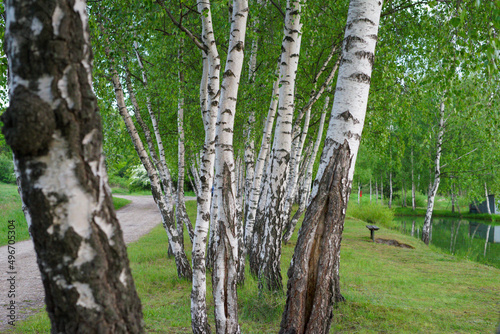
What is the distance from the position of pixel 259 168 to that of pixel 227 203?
136 inches

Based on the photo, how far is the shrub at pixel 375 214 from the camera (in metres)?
22.4

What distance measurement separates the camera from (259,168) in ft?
26.5

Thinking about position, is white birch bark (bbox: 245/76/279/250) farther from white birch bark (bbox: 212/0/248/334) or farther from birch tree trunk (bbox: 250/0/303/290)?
white birch bark (bbox: 212/0/248/334)

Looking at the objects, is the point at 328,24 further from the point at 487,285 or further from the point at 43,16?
the point at 43,16

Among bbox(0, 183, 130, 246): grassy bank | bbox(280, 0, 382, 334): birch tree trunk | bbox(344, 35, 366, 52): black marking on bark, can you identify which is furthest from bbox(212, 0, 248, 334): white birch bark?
bbox(0, 183, 130, 246): grassy bank

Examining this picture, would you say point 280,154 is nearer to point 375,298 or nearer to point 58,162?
point 375,298

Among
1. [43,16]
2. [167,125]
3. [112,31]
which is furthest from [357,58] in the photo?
[167,125]

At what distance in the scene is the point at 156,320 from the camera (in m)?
5.68

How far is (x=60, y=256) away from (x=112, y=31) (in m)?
5.31

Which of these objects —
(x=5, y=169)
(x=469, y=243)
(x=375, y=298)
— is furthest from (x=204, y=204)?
(x=5, y=169)

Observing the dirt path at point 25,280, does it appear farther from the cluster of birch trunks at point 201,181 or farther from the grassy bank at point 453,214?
the grassy bank at point 453,214

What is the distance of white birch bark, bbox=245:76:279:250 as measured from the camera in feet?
24.3

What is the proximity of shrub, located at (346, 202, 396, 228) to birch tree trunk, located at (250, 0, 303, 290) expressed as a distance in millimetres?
17326

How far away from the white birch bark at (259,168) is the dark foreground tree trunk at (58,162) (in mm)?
5782
